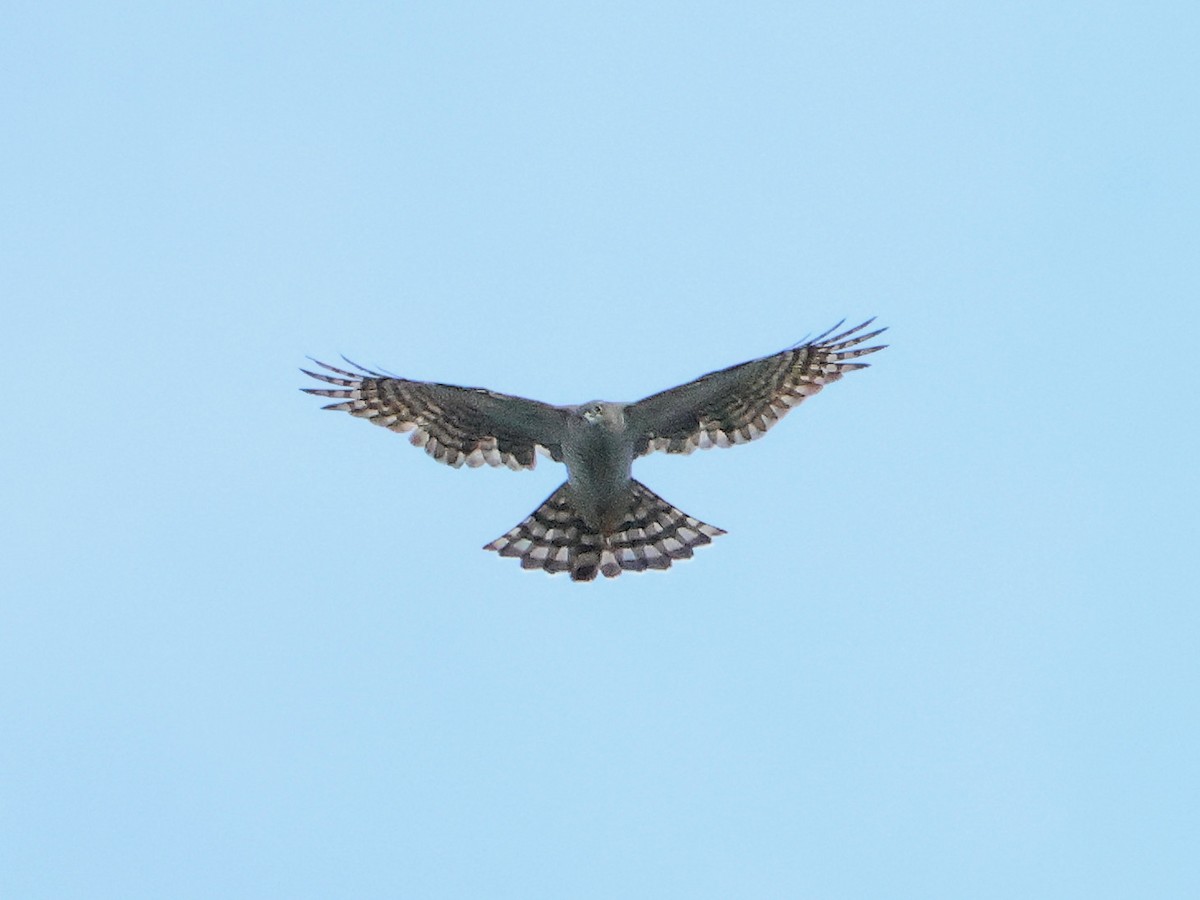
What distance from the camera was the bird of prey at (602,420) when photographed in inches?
555

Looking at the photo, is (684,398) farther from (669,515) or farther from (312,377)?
(312,377)

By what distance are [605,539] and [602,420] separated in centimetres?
207

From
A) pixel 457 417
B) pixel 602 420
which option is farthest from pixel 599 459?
pixel 457 417

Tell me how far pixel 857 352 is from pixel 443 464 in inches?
152

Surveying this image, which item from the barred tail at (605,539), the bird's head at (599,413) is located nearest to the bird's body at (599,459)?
the bird's head at (599,413)

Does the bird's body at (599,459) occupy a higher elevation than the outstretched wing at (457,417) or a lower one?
lower

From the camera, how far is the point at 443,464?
14.8 metres

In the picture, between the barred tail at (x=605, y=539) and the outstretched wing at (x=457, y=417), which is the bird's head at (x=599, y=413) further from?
the barred tail at (x=605, y=539)

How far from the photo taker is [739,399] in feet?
47.8

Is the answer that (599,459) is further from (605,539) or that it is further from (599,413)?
(605,539)

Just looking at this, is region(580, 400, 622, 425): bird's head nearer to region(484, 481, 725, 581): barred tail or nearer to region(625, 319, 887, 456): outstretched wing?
region(625, 319, 887, 456): outstretched wing

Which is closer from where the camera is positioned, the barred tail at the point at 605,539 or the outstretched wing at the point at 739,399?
the outstretched wing at the point at 739,399

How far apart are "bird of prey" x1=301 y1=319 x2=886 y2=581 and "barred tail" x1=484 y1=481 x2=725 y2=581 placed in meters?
0.03

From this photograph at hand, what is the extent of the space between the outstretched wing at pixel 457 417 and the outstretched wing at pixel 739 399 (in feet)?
2.90
